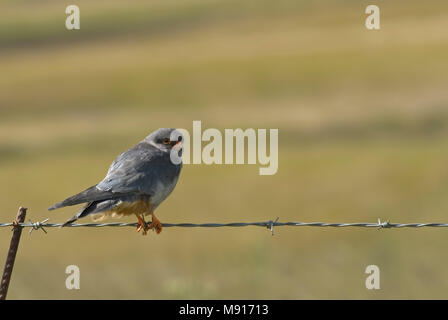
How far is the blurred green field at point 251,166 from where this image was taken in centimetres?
1894

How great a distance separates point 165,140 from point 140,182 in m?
0.95

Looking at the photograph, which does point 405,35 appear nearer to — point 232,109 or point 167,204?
point 232,109

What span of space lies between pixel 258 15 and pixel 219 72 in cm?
3195

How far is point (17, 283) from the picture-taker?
58.5 ft

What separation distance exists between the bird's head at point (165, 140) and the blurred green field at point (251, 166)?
3.73m

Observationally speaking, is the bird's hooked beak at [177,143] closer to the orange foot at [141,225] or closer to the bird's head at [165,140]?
the bird's head at [165,140]

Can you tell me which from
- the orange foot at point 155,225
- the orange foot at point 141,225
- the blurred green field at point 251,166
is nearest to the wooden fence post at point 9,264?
the orange foot at point 141,225

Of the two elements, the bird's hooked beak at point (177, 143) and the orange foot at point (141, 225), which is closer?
the orange foot at point (141, 225)

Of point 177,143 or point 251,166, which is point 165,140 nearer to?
point 177,143

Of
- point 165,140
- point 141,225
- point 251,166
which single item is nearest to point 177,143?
point 165,140

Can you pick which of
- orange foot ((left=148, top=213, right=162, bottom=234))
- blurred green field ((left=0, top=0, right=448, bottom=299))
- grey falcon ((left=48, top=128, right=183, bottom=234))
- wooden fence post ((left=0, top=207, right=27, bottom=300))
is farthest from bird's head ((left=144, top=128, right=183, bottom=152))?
blurred green field ((left=0, top=0, right=448, bottom=299))

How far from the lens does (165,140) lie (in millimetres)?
10828

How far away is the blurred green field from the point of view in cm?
1894
